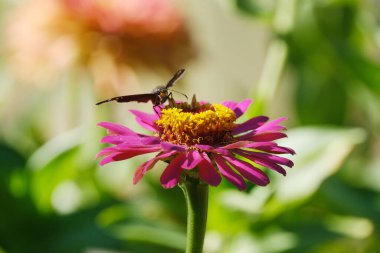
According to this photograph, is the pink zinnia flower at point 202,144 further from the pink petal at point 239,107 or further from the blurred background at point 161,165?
the blurred background at point 161,165

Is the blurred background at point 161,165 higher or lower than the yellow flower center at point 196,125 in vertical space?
higher

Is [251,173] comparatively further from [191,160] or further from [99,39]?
[99,39]

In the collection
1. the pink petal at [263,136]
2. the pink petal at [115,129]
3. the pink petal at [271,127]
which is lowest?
the pink petal at [115,129]

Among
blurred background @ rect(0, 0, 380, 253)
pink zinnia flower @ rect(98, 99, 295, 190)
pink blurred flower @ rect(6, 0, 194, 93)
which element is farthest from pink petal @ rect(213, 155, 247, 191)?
pink blurred flower @ rect(6, 0, 194, 93)

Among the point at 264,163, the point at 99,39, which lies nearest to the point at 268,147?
the point at 264,163

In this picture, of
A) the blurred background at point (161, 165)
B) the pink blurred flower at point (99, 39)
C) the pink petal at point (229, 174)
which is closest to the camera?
the pink petal at point (229, 174)

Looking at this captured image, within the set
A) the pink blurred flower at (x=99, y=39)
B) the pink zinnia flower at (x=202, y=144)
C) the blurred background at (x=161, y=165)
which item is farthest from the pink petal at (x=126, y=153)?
the pink blurred flower at (x=99, y=39)
